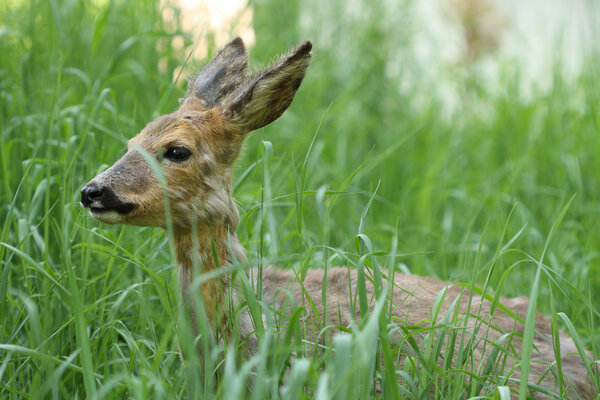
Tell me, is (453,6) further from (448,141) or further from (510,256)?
(510,256)

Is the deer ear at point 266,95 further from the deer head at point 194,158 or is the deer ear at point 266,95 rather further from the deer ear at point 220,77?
the deer ear at point 220,77

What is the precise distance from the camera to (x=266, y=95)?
10.6ft

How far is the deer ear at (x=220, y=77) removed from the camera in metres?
3.55

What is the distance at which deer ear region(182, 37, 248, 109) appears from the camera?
3547 mm

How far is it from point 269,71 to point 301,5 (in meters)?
4.14

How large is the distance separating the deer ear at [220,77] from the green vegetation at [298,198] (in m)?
0.28

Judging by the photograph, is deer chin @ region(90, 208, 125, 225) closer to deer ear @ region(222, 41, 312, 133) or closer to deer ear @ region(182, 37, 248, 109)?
deer ear @ region(222, 41, 312, 133)

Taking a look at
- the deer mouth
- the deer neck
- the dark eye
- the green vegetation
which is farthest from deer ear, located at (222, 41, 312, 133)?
the deer mouth

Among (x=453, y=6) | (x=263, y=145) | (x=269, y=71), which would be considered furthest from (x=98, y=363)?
(x=453, y=6)

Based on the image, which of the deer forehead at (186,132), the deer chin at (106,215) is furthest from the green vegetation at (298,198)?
the deer forehead at (186,132)

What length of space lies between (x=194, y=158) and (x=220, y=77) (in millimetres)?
660

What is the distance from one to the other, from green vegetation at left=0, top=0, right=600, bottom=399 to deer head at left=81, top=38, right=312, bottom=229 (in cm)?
14

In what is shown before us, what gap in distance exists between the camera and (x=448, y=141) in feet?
20.3

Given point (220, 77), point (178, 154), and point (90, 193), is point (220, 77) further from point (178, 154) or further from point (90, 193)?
point (90, 193)
